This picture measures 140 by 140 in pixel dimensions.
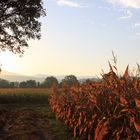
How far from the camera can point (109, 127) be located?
10.2 m

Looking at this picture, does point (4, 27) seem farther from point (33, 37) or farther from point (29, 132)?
point (29, 132)

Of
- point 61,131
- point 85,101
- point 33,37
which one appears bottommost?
point 61,131

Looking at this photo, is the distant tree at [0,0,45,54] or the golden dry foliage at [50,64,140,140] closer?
the golden dry foliage at [50,64,140,140]

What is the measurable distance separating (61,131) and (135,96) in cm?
704

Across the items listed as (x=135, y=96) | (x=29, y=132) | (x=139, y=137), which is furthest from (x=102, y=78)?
(x=29, y=132)

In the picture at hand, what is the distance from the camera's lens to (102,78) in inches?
452

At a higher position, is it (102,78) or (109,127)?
(102,78)

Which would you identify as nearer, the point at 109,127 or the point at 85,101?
the point at 109,127

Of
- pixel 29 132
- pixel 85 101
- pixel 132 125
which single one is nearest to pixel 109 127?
pixel 132 125

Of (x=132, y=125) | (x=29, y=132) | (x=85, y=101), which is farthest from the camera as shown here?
(x=29, y=132)

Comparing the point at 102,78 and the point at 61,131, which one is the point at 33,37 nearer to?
the point at 61,131

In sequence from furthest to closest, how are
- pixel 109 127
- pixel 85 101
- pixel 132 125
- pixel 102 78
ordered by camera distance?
1. pixel 85 101
2. pixel 102 78
3. pixel 109 127
4. pixel 132 125

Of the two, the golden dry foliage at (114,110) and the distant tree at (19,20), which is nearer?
the golden dry foliage at (114,110)

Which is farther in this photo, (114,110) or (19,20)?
(19,20)
